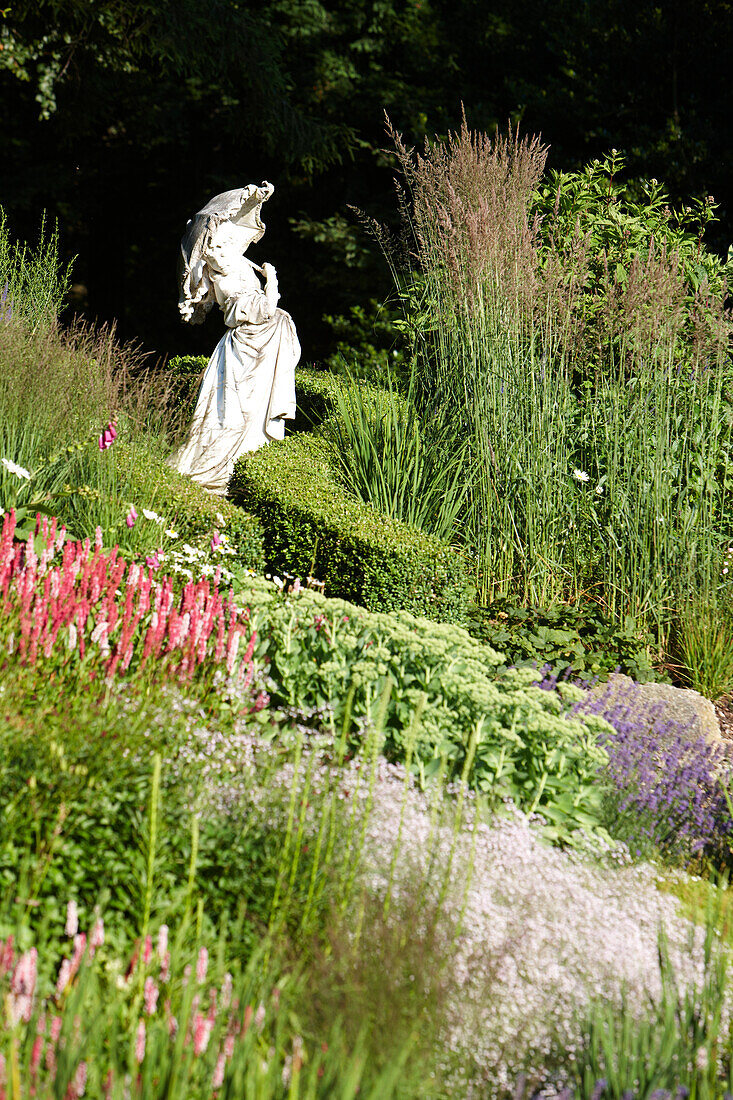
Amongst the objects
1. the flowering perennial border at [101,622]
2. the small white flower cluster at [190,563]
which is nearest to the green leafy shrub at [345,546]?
the small white flower cluster at [190,563]

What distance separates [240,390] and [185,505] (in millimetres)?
1580

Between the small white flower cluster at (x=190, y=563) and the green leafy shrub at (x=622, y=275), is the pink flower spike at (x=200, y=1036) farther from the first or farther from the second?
the green leafy shrub at (x=622, y=275)

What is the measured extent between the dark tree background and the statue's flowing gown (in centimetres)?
460

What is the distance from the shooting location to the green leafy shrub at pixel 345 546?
204 inches

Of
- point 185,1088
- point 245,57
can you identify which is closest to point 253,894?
point 185,1088

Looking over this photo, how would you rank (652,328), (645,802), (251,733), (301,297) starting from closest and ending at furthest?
(251,733) < (645,802) < (652,328) < (301,297)

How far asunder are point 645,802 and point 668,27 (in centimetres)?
1147

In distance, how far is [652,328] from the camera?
5477mm

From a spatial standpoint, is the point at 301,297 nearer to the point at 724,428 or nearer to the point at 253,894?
the point at 724,428

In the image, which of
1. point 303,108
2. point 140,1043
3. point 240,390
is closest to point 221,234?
point 240,390

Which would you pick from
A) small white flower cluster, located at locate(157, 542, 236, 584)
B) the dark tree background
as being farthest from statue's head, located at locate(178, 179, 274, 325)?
the dark tree background

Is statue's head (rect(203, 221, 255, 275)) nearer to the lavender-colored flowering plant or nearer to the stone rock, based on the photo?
the stone rock

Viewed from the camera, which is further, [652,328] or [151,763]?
[652,328]

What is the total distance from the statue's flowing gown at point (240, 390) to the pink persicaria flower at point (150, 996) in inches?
214
